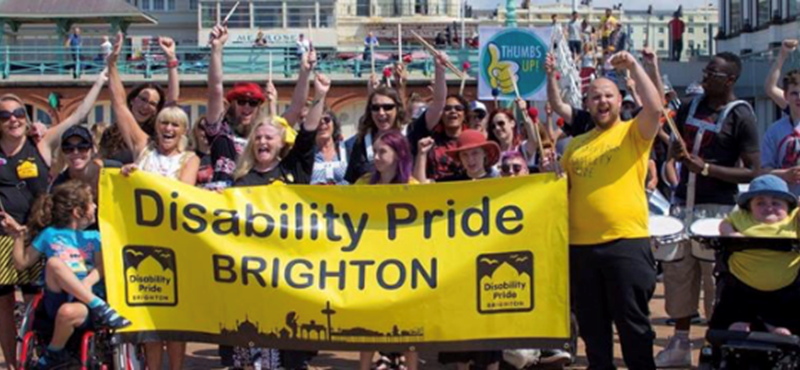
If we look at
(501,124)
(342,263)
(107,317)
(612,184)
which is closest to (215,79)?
(342,263)

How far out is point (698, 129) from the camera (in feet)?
28.0

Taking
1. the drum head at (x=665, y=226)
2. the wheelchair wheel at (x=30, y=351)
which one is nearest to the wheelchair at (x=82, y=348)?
the wheelchair wheel at (x=30, y=351)

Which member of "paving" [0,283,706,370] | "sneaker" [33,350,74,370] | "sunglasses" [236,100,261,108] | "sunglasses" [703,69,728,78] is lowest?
"paving" [0,283,706,370]

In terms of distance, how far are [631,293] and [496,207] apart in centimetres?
91

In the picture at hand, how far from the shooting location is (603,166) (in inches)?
285

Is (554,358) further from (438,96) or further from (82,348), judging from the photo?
(82,348)

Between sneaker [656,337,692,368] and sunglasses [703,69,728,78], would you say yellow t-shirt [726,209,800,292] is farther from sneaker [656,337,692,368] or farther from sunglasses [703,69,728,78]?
sneaker [656,337,692,368]

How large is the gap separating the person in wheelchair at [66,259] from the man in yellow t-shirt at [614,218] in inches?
105

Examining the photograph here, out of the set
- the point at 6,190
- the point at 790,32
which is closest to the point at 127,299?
the point at 6,190

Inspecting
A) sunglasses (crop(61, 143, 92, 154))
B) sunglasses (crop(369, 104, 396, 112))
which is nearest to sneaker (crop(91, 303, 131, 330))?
sunglasses (crop(61, 143, 92, 154))

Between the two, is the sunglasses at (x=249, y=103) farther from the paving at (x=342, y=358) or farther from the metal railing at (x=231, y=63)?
the metal railing at (x=231, y=63)

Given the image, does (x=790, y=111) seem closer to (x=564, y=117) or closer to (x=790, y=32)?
(x=564, y=117)

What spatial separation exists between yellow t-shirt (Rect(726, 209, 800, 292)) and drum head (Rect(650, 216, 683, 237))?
1.00 m

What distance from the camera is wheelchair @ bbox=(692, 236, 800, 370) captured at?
6863 mm
